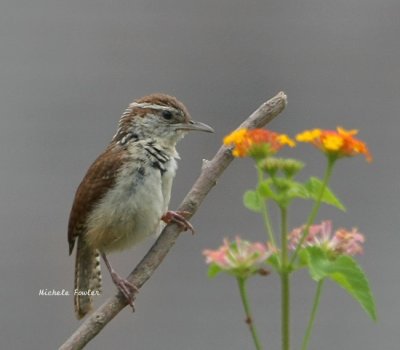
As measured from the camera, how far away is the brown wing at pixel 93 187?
4.46 m

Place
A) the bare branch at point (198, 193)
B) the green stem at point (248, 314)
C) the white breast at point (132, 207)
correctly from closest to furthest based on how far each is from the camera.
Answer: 1. the green stem at point (248, 314)
2. the bare branch at point (198, 193)
3. the white breast at point (132, 207)

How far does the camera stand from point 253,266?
1843 millimetres

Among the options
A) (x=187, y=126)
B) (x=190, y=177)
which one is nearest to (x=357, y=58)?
(x=190, y=177)

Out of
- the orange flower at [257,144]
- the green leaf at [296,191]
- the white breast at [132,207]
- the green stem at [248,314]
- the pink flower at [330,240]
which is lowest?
the green stem at [248,314]

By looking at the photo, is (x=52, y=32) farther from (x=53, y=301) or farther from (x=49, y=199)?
(x=53, y=301)

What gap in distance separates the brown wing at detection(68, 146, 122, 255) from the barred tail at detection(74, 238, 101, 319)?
0.12 meters

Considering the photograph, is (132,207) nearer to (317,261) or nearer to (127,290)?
(127,290)

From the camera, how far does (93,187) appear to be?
177 inches

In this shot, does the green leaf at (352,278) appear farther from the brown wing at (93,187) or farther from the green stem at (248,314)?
the brown wing at (93,187)

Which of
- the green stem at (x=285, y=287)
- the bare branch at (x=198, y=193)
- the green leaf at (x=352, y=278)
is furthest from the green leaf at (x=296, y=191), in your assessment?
the bare branch at (x=198, y=193)

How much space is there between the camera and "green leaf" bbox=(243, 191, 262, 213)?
1.97 m

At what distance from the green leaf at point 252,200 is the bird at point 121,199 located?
7.63ft

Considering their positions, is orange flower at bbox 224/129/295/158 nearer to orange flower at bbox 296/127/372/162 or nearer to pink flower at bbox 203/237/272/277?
orange flower at bbox 296/127/372/162
